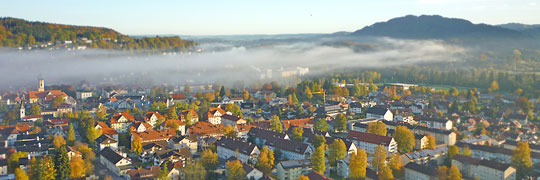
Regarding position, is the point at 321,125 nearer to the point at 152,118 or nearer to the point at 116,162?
the point at 152,118

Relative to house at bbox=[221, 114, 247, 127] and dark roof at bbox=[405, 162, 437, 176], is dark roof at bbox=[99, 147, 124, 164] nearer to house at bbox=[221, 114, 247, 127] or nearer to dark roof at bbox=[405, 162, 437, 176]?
house at bbox=[221, 114, 247, 127]

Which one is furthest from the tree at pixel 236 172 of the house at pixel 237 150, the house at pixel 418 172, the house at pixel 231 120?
the house at pixel 231 120

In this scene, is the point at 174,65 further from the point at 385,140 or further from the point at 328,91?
the point at 385,140

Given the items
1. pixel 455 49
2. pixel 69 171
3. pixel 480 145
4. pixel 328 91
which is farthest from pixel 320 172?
pixel 455 49

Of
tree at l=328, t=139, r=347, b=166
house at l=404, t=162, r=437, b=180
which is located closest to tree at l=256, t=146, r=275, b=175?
tree at l=328, t=139, r=347, b=166

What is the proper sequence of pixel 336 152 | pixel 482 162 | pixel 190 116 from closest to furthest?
pixel 482 162, pixel 336 152, pixel 190 116

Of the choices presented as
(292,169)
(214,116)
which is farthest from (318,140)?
(214,116)
